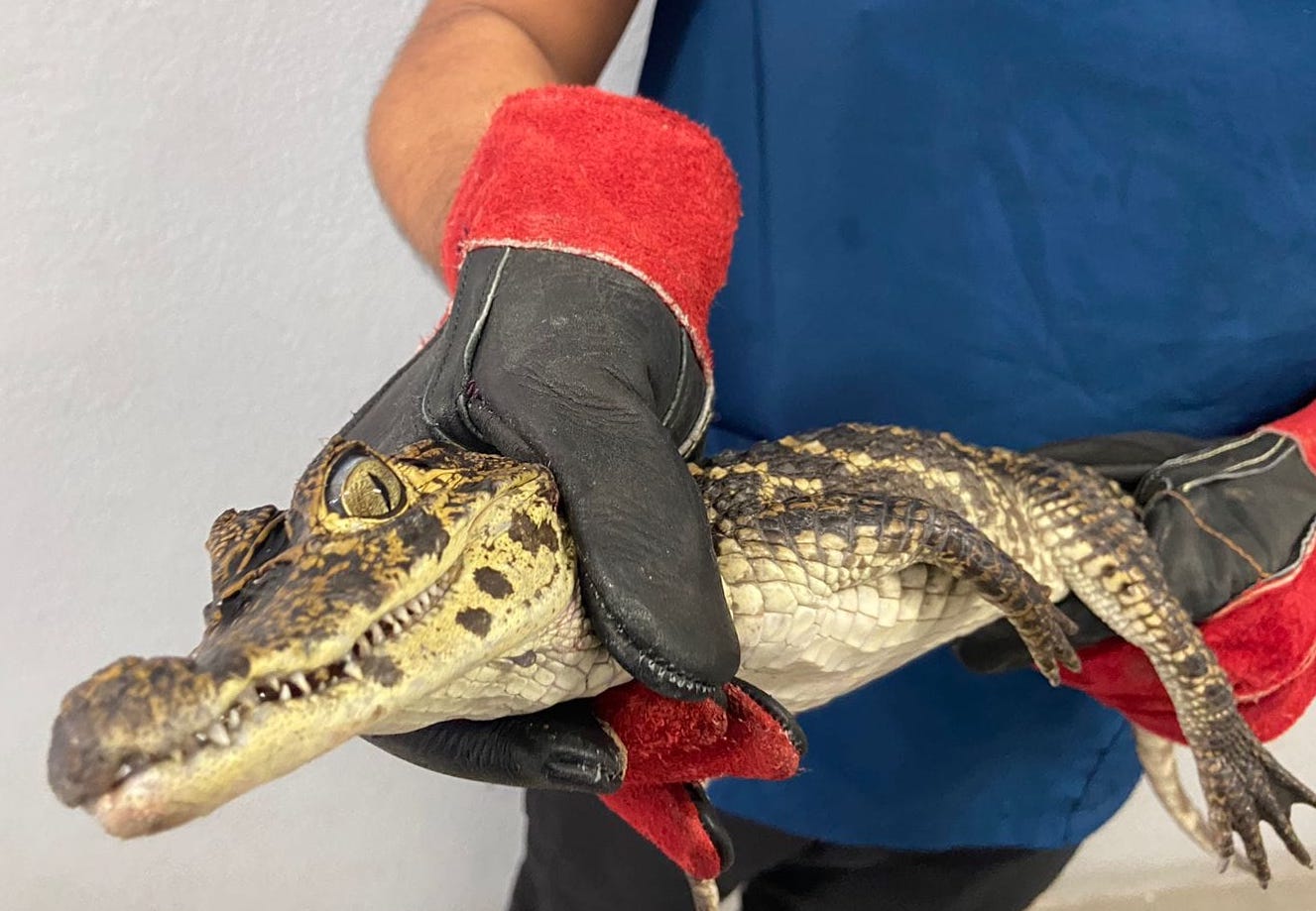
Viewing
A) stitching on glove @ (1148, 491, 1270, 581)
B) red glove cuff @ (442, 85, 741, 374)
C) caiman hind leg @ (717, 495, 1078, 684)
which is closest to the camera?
red glove cuff @ (442, 85, 741, 374)

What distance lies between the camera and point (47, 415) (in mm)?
1533

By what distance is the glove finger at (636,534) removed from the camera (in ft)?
2.35

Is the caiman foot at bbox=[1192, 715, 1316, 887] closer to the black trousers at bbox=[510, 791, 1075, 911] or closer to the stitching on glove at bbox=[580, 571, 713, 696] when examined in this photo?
the black trousers at bbox=[510, 791, 1075, 911]

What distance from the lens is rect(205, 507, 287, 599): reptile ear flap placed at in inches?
27.2

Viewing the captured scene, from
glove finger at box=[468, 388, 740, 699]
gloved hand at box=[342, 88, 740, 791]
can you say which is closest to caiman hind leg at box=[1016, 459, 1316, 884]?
gloved hand at box=[342, 88, 740, 791]

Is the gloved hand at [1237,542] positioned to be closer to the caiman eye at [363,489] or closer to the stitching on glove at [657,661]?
the stitching on glove at [657,661]

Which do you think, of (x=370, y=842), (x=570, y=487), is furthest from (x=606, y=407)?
(x=370, y=842)

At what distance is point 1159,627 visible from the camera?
1.23 metres

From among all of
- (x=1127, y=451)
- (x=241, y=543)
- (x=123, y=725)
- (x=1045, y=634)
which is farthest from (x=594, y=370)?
(x=1127, y=451)

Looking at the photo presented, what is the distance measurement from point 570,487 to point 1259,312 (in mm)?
962

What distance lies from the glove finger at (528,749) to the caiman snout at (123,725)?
1.07 ft

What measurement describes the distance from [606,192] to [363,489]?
401 millimetres

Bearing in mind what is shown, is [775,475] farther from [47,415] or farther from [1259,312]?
[47,415]

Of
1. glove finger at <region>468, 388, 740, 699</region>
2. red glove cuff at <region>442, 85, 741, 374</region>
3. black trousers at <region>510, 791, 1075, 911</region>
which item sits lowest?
black trousers at <region>510, 791, 1075, 911</region>
